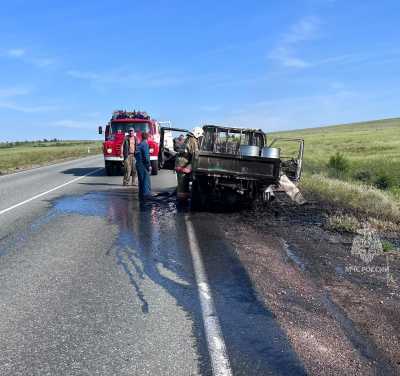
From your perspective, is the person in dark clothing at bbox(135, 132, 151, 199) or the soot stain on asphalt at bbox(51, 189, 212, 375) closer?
the soot stain on asphalt at bbox(51, 189, 212, 375)

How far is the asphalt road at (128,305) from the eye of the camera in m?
3.84

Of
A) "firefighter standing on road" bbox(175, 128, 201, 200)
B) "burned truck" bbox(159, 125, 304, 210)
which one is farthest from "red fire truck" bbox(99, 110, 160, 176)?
"firefighter standing on road" bbox(175, 128, 201, 200)

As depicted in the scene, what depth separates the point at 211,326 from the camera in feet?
15.0

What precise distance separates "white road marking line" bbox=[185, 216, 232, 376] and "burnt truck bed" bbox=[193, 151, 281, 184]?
422cm

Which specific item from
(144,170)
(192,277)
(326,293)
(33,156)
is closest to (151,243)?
(192,277)

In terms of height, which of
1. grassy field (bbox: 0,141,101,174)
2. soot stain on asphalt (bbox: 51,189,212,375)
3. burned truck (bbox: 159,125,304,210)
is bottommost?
grassy field (bbox: 0,141,101,174)

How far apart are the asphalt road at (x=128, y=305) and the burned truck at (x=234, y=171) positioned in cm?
193

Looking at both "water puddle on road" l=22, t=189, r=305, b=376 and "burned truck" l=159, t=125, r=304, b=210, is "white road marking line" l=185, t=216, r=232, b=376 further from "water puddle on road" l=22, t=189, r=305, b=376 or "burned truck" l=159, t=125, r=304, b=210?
"burned truck" l=159, t=125, r=304, b=210

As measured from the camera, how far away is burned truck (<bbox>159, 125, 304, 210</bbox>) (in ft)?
36.7

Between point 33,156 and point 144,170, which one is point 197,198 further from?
point 33,156

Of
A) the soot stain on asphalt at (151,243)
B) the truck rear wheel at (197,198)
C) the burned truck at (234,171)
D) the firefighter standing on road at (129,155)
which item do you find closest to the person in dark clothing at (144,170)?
the soot stain on asphalt at (151,243)

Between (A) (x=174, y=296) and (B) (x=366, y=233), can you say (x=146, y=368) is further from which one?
(B) (x=366, y=233)

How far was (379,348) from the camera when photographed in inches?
165

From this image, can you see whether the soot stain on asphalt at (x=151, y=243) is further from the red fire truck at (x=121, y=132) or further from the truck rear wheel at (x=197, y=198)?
the red fire truck at (x=121, y=132)
